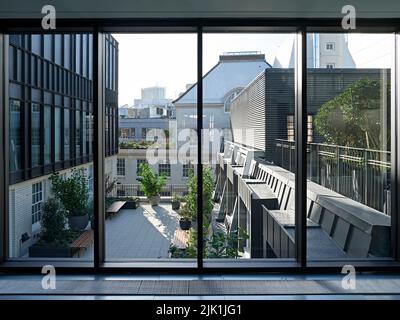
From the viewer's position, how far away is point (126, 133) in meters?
3.62

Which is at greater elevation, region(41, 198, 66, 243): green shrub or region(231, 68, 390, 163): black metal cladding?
region(231, 68, 390, 163): black metal cladding

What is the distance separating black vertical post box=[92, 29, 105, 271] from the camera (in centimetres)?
350

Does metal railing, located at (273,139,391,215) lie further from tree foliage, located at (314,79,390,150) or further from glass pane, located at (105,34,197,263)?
glass pane, located at (105,34,197,263)

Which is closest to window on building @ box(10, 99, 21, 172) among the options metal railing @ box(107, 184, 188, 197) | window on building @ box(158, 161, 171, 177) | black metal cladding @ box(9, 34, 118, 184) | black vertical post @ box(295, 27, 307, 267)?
black metal cladding @ box(9, 34, 118, 184)

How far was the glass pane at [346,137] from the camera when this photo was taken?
3529 mm

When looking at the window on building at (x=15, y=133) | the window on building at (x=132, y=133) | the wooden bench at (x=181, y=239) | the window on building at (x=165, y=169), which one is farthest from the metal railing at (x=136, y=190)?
the window on building at (x=15, y=133)

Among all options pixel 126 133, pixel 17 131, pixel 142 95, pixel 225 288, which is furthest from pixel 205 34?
pixel 225 288

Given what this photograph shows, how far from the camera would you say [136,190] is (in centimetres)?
370

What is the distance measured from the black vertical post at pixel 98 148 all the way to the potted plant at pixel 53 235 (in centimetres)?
25

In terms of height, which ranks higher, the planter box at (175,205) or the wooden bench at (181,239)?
the planter box at (175,205)

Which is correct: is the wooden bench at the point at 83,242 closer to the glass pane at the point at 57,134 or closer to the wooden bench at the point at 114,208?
the wooden bench at the point at 114,208

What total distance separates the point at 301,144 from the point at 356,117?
517mm

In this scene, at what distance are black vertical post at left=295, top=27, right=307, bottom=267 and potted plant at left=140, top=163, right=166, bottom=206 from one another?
1.14 meters

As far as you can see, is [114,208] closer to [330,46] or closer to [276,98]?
[276,98]
